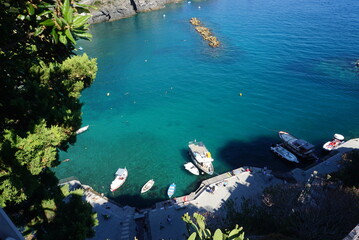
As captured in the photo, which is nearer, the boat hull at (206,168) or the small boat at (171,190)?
the small boat at (171,190)

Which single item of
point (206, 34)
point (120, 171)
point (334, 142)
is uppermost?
point (206, 34)

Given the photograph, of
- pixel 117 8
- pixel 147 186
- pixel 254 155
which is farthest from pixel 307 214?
pixel 117 8

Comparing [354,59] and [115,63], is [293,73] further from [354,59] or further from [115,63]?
[115,63]

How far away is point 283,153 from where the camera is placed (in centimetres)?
3130

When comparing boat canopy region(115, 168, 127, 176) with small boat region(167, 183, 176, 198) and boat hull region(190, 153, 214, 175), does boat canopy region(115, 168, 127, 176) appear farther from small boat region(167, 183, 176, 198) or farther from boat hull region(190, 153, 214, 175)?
boat hull region(190, 153, 214, 175)

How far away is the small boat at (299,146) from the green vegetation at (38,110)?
27.2 meters

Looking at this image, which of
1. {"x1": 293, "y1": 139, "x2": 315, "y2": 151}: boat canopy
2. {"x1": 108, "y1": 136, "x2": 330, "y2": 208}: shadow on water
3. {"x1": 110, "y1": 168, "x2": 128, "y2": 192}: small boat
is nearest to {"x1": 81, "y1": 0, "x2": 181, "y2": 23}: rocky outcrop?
{"x1": 110, "y1": 168, "x2": 128, "y2": 192}: small boat

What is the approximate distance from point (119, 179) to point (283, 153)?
21645mm

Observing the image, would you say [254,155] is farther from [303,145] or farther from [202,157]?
[202,157]

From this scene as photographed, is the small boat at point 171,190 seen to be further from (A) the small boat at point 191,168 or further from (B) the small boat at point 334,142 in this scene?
(B) the small boat at point 334,142

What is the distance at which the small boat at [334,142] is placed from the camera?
31.3 metres

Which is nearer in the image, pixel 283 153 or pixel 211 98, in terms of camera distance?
pixel 283 153

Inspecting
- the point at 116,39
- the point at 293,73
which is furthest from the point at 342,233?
the point at 116,39

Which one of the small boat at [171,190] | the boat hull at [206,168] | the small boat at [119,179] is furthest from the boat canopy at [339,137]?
the small boat at [119,179]
